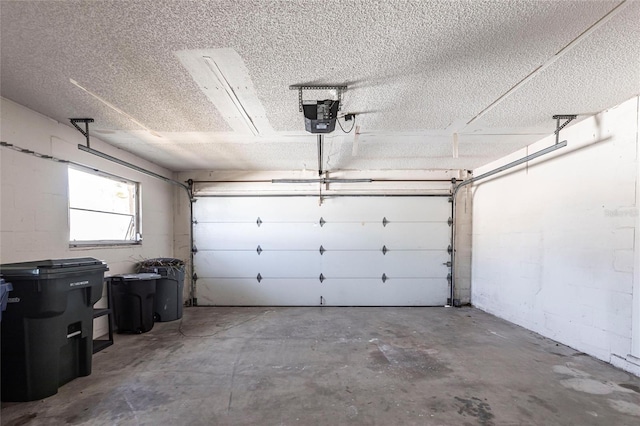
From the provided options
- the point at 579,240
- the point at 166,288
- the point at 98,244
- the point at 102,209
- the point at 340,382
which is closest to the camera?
the point at 340,382

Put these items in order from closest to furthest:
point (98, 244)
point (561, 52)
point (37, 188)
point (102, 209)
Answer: point (561, 52) → point (37, 188) → point (98, 244) → point (102, 209)

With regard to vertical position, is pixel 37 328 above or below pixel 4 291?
below

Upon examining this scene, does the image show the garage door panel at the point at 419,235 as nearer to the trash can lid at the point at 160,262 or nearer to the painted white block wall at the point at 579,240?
the painted white block wall at the point at 579,240

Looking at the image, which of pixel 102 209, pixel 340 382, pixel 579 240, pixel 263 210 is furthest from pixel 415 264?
pixel 102 209

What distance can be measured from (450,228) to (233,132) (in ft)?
13.3

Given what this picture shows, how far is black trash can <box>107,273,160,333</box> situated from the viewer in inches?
143

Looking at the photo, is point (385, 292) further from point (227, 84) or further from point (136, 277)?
point (227, 84)

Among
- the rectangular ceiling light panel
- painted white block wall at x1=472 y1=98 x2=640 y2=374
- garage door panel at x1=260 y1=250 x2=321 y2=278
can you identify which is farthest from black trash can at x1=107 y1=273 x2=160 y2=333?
painted white block wall at x1=472 y1=98 x2=640 y2=374

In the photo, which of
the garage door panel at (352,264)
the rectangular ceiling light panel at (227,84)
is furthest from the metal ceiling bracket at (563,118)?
the garage door panel at (352,264)

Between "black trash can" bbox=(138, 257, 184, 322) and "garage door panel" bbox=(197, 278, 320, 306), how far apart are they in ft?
3.08

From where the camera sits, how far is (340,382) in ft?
8.01

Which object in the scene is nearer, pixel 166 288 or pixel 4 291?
pixel 4 291

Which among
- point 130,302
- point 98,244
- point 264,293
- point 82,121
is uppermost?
point 82,121

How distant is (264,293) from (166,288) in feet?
5.37
